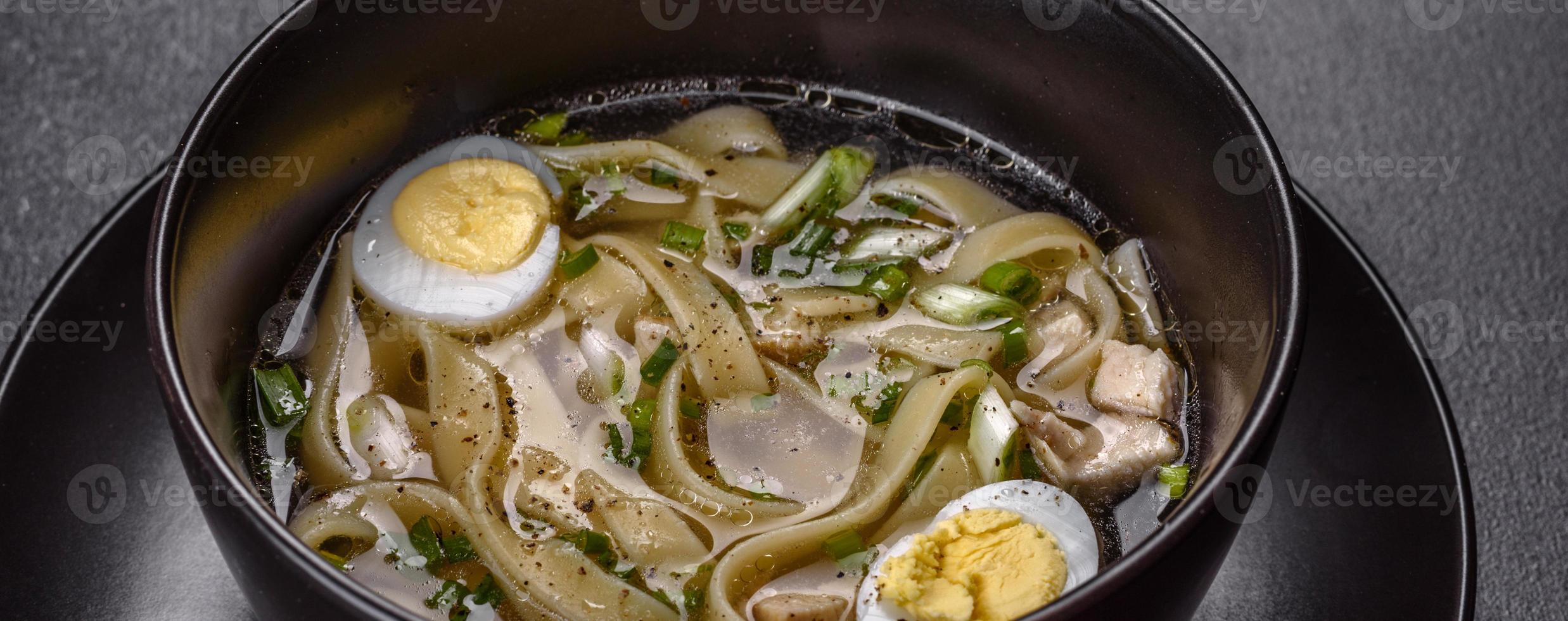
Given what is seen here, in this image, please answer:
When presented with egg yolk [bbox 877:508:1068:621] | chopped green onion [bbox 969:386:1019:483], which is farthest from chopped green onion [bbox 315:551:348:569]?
chopped green onion [bbox 969:386:1019:483]

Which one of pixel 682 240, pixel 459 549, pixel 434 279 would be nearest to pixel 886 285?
pixel 682 240

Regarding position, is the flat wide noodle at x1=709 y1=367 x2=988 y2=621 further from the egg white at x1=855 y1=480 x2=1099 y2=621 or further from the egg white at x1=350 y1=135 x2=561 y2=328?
the egg white at x1=350 y1=135 x2=561 y2=328

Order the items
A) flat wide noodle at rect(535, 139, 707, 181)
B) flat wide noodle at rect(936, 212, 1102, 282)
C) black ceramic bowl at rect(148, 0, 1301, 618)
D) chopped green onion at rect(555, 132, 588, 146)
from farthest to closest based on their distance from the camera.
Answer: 1. chopped green onion at rect(555, 132, 588, 146)
2. flat wide noodle at rect(535, 139, 707, 181)
3. flat wide noodle at rect(936, 212, 1102, 282)
4. black ceramic bowl at rect(148, 0, 1301, 618)

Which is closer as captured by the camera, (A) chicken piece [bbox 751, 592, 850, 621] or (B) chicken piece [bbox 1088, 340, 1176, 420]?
(A) chicken piece [bbox 751, 592, 850, 621]

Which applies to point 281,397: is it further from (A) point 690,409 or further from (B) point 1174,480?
(B) point 1174,480

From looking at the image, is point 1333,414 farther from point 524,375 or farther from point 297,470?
point 297,470

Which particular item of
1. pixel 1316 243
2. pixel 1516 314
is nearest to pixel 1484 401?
pixel 1516 314

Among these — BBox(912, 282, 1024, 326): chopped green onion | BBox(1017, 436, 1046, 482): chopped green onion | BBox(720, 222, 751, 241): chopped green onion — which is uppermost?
BBox(720, 222, 751, 241): chopped green onion
